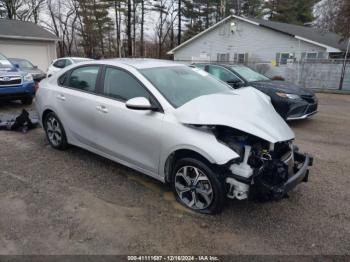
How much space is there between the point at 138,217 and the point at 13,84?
22.3ft

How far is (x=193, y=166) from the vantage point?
313 cm

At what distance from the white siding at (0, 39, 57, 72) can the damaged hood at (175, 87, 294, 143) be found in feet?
66.5

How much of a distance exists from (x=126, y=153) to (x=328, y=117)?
6924mm

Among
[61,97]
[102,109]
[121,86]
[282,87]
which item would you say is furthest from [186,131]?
[282,87]

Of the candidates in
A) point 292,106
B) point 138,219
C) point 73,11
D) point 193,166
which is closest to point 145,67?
point 193,166

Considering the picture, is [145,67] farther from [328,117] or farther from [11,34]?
[11,34]

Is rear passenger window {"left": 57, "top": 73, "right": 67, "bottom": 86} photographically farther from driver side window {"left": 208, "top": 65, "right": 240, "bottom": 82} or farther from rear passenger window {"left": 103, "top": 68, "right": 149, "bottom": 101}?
driver side window {"left": 208, "top": 65, "right": 240, "bottom": 82}

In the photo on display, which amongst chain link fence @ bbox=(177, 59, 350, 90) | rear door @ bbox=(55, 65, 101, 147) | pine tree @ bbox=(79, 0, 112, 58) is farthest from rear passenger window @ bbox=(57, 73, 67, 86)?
pine tree @ bbox=(79, 0, 112, 58)

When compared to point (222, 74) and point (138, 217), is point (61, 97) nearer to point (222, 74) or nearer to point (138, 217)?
point (138, 217)

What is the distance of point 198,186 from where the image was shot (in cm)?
320

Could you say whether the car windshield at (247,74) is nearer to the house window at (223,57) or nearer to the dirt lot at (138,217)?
the dirt lot at (138,217)

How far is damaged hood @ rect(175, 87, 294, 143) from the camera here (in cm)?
298

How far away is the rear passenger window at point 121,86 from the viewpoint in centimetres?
366

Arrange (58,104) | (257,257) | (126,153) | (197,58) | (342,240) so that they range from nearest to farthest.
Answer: (257,257), (342,240), (126,153), (58,104), (197,58)
